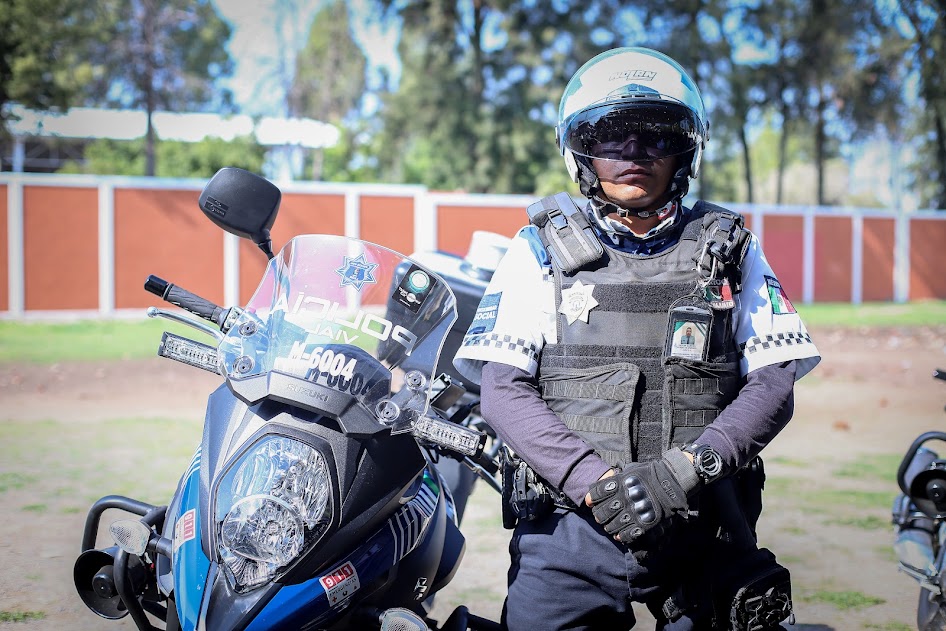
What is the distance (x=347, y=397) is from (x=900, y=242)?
29476mm

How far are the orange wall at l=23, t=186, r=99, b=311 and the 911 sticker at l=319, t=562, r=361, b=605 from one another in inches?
765

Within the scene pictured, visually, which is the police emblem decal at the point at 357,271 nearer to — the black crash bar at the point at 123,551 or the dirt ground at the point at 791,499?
the black crash bar at the point at 123,551

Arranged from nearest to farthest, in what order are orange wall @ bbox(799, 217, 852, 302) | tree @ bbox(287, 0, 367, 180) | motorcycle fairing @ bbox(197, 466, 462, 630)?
motorcycle fairing @ bbox(197, 466, 462, 630)
orange wall @ bbox(799, 217, 852, 302)
tree @ bbox(287, 0, 367, 180)

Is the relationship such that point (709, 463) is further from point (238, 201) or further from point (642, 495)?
point (238, 201)

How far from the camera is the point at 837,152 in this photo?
150 feet

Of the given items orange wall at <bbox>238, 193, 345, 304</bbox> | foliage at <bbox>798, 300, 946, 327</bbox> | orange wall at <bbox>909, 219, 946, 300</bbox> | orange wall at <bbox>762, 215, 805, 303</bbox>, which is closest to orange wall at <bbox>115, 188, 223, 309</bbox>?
orange wall at <bbox>238, 193, 345, 304</bbox>

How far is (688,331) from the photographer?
2.28 meters

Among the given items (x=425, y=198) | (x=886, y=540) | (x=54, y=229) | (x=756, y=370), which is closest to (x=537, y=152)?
(x=425, y=198)

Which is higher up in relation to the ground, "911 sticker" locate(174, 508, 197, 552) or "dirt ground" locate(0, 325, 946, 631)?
"911 sticker" locate(174, 508, 197, 552)

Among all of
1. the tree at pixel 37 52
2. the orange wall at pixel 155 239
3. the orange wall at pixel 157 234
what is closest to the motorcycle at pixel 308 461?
the orange wall at pixel 157 234

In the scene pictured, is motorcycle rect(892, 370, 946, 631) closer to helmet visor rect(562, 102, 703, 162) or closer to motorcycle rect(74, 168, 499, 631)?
helmet visor rect(562, 102, 703, 162)

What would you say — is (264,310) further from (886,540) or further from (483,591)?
(886,540)

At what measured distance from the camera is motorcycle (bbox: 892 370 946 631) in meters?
3.31

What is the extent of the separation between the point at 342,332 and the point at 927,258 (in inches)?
1188
